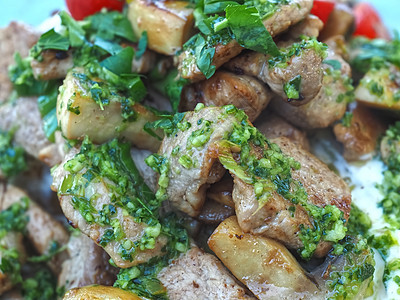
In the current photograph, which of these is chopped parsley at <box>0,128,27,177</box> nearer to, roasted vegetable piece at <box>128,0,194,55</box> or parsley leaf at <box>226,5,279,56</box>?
roasted vegetable piece at <box>128,0,194,55</box>

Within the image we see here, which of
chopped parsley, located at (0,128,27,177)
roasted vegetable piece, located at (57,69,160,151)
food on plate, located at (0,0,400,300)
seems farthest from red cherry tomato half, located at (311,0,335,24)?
chopped parsley, located at (0,128,27,177)

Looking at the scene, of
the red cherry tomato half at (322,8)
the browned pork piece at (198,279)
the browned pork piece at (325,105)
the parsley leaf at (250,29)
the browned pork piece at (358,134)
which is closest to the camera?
the browned pork piece at (198,279)

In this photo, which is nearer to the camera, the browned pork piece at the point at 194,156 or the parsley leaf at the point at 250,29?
the browned pork piece at the point at 194,156

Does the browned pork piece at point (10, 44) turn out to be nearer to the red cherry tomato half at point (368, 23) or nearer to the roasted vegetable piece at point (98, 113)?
the roasted vegetable piece at point (98, 113)

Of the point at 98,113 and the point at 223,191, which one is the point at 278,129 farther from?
the point at 98,113

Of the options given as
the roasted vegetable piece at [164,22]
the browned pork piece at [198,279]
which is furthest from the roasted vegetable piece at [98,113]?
the browned pork piece at [198,279]

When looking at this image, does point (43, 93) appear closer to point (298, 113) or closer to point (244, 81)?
point (244, 81)
